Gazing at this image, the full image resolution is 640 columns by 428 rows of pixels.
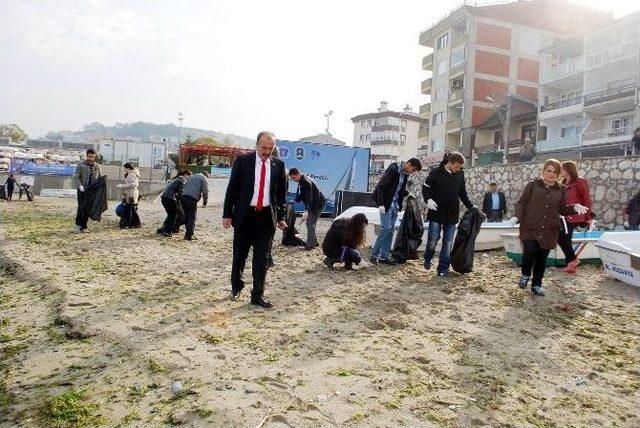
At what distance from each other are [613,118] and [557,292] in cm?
2894

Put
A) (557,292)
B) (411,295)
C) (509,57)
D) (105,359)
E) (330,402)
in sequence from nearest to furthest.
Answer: (330,402), (105,359), (411,295), (557,292), (509,57)

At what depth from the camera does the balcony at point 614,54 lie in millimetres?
28052

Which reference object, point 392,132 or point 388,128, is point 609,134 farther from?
point 388,128

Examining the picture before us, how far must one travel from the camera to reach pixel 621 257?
6.86m

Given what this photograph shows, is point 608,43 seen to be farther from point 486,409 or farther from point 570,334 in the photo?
point 486,409

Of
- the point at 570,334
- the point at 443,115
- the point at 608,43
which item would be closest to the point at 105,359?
the point at 570,334

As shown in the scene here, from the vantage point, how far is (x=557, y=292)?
6383mm

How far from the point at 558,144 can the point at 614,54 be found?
6126 millimetres

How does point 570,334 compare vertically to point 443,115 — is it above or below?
below

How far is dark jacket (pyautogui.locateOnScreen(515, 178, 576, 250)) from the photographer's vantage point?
19.2 feet

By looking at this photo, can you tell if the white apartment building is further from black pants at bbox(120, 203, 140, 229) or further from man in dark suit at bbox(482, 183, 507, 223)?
black pants at bbox(120, 203, 140, 229)

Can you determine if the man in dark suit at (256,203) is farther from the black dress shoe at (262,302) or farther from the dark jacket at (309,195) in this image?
the dark jacket at (309,195)

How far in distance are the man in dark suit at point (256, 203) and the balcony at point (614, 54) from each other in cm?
3095

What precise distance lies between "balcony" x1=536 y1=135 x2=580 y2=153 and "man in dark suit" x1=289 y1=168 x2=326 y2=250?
25986 millimetres
